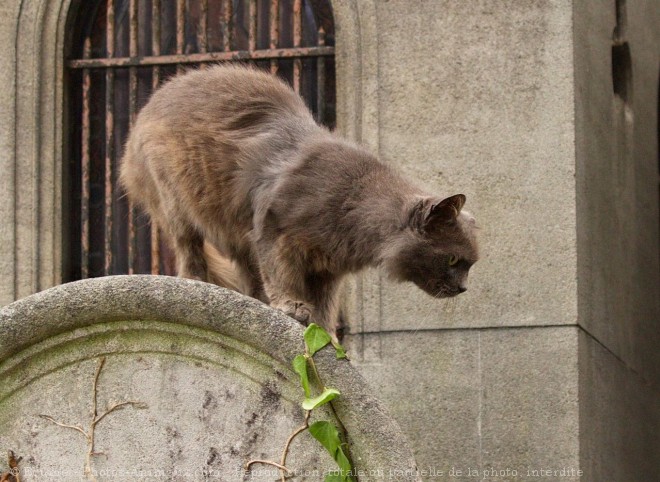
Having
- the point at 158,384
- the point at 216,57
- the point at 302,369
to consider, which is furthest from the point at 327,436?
the point at 216,57

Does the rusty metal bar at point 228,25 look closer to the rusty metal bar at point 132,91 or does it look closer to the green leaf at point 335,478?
the rusty metal bar at point 132,91

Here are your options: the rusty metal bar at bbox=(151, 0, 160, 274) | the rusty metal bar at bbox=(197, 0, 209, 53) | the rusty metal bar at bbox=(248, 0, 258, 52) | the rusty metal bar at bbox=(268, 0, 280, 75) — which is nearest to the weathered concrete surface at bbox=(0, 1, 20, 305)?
the rusty metal bar at bbox=(151, 0, 160, 274)

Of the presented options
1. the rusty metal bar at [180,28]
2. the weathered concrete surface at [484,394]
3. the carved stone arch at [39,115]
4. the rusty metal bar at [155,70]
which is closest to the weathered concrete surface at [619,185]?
the weathered concrete surface at [484,394]

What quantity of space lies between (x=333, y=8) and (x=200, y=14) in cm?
88

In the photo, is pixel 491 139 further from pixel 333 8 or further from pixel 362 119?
pixel 333 8

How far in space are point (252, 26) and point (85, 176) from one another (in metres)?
1.33

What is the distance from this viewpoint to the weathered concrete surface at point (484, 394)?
6828mm

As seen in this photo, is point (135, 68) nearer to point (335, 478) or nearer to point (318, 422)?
point (318, 422)

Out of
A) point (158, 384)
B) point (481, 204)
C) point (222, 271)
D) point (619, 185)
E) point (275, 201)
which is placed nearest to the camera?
point (158, 384)

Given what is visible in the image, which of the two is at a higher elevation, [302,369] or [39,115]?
[39,115]

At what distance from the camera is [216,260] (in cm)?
670

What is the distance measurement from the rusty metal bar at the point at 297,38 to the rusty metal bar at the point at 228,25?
14.8 inches

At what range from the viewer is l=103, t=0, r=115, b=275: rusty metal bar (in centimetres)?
781

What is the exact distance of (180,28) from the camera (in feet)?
25.5
